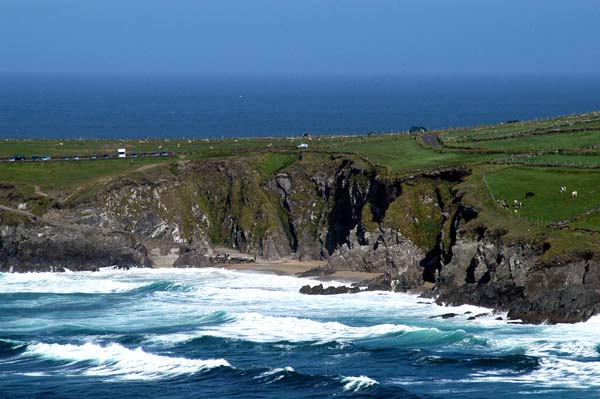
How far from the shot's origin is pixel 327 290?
98.6m

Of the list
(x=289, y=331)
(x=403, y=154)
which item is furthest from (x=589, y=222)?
(x=403, y=154)

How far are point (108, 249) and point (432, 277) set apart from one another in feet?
104

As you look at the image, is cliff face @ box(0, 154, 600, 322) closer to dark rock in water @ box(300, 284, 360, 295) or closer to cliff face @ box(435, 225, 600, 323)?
cliff face @ box(435, 225, 600, 323)

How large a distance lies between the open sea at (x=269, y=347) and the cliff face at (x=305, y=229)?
180 inches

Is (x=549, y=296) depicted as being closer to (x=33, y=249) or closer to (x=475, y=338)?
(x=475, y=338)

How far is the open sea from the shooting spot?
69188 mm

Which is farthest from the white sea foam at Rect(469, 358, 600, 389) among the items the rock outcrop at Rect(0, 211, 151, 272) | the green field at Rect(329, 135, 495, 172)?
the rock outcrop at Rect(0, 211, 151, 272)

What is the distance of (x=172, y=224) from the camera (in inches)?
4678

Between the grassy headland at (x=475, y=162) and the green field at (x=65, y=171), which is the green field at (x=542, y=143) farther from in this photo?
the green field at (x=65, y=171)

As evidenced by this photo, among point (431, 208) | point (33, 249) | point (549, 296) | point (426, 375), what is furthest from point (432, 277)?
point (33, 249)

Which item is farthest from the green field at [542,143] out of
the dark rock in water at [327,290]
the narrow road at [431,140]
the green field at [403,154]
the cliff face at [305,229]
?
the dark rock in water at [327,290]

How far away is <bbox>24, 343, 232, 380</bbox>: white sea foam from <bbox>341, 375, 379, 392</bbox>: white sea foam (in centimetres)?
862

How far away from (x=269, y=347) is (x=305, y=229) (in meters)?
40.8

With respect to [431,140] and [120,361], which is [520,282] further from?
[431,140]
